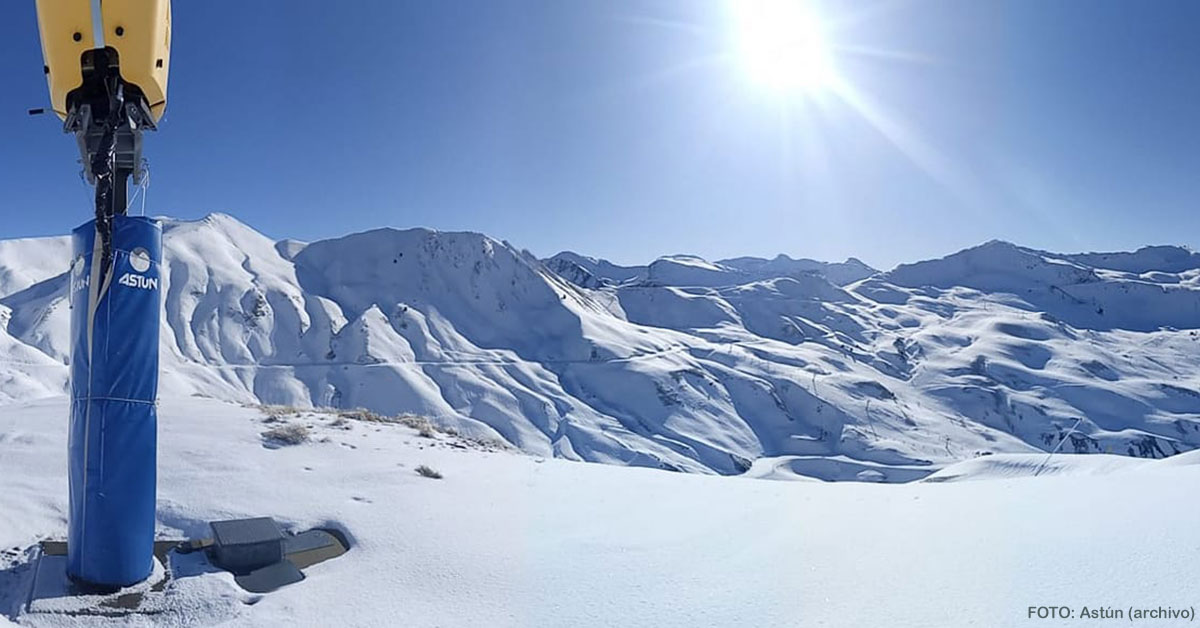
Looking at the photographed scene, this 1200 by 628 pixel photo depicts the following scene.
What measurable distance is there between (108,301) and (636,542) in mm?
4331

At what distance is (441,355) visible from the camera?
12231cm

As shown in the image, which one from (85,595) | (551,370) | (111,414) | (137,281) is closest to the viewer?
(85,595)

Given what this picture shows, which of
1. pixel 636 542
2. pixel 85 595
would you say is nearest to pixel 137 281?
pixel 85 595

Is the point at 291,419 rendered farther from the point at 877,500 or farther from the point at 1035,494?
the point at 1035,494

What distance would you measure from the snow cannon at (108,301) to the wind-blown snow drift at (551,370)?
81.9 metres

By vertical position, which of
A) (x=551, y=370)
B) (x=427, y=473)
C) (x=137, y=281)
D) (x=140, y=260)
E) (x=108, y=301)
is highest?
(x=551, y=370)

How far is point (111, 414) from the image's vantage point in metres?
4.73

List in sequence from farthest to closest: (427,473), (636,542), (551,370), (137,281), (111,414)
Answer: (551,370), (427,473), (636,542), (137,281), (111,414)

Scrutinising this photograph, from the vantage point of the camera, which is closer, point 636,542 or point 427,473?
point 636,542

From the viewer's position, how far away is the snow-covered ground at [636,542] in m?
3.80

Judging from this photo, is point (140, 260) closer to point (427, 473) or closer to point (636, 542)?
point (427, 473)

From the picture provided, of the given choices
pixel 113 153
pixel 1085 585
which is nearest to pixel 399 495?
pixel 113 153

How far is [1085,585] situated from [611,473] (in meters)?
6.32

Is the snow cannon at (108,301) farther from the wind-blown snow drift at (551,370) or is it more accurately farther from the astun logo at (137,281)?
the wind-blown snow drift at (551,370)
